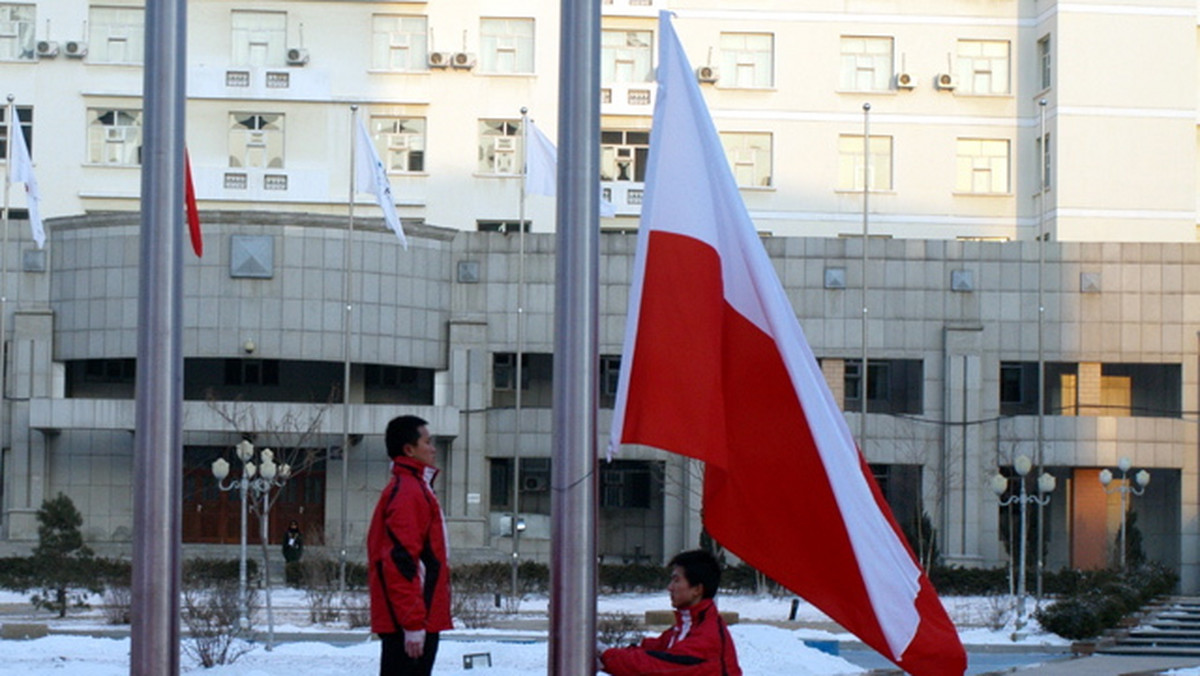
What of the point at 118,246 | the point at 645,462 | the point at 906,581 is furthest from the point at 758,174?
the point at 906,581

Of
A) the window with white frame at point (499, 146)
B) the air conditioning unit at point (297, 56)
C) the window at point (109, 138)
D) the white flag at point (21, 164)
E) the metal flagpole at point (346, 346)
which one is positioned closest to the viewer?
the white flag at point (21, 164)

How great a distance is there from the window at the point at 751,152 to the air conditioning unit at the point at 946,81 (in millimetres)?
4713

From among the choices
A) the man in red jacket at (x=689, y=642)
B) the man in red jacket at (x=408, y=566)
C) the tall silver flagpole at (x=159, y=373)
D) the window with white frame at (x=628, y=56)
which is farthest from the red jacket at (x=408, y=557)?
the window with white frame at (x=628, y=56)

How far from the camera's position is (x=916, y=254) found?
147ft

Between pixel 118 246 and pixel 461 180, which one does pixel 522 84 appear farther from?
pixel 118 246

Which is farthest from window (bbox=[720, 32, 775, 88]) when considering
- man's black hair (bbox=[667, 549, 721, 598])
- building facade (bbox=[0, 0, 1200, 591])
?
man's black hair (bbox=[667, 549, 721, 598])

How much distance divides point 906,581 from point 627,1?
41578 millimetres

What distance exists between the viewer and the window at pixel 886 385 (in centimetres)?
4572

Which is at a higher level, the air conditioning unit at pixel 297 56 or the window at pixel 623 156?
the air conditioning unit at pixel 297 56

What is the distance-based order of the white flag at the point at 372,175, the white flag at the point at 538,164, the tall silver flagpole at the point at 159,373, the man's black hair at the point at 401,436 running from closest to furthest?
1. the tall silver flagpole at the point at 159,373
2. the man's black hair at the point at 401,436
3. the white flag at the point at 538,164
4. the white flag at the point at 372,175

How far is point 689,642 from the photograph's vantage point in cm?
716

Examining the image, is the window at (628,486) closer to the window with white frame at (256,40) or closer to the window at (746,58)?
the window at (746,58)

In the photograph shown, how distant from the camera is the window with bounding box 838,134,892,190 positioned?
48.4m

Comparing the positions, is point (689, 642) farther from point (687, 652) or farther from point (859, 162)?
point (859, 162)
